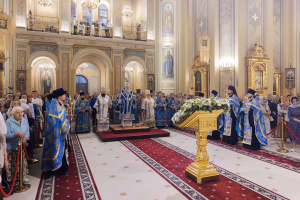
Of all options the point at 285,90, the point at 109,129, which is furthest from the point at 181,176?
the point at 285,90

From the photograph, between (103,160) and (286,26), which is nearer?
(103,160)

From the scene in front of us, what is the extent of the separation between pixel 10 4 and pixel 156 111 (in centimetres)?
1145

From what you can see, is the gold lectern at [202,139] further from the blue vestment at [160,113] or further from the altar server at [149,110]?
the blue vestment at [160,113]

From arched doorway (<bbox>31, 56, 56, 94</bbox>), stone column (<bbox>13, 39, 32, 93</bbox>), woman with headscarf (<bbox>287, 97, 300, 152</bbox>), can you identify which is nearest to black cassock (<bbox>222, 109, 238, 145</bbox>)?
woman with headscarf (<bbox>287, 97, 300, 152</bbox>)

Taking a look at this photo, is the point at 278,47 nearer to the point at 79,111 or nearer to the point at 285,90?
the point at 285,90

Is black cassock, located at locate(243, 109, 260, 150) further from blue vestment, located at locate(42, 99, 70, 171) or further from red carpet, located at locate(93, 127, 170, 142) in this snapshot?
blue vestment, located at locate(42, 99, 70, 171)

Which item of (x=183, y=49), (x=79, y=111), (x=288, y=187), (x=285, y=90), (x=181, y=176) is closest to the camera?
(x=288, y=187)

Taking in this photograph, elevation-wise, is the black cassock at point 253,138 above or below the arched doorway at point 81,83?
below

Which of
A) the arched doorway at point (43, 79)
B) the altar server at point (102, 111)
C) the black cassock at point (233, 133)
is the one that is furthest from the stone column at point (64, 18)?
the black cassock at point (233, 133)

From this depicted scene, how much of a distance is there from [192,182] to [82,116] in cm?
650

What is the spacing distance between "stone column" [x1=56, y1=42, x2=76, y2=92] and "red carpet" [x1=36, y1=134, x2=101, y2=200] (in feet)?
37.3

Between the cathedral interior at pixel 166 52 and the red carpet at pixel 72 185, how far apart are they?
0.23 m

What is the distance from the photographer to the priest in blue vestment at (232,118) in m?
7.08

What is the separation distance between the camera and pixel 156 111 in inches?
420
